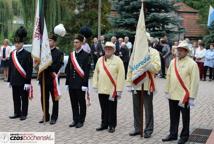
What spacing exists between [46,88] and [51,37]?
3.60 ft

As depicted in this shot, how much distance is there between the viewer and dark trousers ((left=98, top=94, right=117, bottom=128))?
32.9 ft

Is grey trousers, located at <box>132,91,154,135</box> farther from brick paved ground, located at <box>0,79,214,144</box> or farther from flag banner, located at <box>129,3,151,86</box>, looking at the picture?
flag banner, located at <box>129,3,151,86</box>

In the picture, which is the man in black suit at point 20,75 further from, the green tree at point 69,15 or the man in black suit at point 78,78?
the green tree at point 69,15

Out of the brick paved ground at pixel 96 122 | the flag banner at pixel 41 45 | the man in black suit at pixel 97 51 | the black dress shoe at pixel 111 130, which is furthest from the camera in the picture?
the man in black suit at pixel 97 51

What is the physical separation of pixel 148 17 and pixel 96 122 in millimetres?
16336

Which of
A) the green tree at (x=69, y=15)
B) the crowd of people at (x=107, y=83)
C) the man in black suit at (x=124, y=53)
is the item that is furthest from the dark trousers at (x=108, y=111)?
the green tree at (x=69, y=15)

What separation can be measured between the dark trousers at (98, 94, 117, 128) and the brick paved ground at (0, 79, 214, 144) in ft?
0.74

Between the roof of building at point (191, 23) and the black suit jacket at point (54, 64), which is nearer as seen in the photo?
the black suit jacket at point (54, 64)

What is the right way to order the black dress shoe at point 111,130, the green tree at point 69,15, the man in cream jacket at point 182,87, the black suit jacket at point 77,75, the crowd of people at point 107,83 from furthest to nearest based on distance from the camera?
the green tree at point 69,15
the black suit jacket at point 77,75
the black dress shoe at point 111,130
the crowd of people at point 107,83
the man in cream jacket at point 182,87

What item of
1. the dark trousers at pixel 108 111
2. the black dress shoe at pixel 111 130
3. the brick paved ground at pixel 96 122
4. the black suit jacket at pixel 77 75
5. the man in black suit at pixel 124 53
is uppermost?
the black suit jacket at pixel 77 75

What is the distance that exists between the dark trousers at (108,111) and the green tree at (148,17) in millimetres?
16760

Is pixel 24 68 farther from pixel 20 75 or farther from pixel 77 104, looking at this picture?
pixel 77 104

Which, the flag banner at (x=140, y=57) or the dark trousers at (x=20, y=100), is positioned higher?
the flag banner at (x=140, y=57)

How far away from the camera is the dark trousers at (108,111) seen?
10039mm
